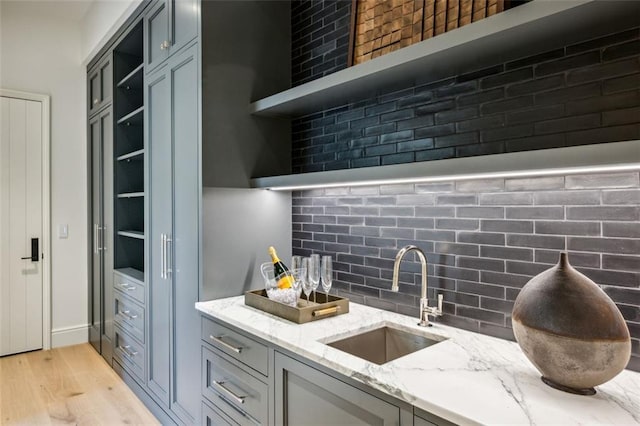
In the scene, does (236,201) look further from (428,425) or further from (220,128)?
(428,425)

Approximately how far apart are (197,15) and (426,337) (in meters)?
1.95

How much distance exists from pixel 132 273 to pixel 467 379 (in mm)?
2721

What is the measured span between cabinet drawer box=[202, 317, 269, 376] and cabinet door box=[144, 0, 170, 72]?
1.63 meters

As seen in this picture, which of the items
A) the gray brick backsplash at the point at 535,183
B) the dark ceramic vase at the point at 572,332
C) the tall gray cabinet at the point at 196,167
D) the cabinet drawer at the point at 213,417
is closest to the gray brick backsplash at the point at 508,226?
the gray brick backsplash at the point at 535,183

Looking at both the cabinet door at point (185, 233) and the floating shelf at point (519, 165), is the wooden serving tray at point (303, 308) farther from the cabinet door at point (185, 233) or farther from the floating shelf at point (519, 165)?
the floating shelf at point (519, 165)

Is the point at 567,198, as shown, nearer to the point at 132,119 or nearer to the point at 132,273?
the point at 132,273

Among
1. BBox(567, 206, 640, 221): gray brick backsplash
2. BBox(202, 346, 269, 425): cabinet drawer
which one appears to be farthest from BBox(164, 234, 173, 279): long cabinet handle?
BBox(567, 206, 640, 221): gray brick backsplash

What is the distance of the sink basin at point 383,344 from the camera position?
160 centimetres

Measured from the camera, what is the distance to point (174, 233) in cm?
236

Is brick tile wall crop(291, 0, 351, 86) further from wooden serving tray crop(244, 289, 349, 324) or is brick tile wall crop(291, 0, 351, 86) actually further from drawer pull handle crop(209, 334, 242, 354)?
drawer pull handle crop(209, 334, 242, 354)

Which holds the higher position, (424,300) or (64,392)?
(424,300)

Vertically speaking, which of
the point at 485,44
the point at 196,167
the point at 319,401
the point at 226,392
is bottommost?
the point at 226,392

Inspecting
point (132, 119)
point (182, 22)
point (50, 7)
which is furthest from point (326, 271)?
point (50, 7)

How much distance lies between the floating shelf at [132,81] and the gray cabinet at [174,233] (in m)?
0.53
